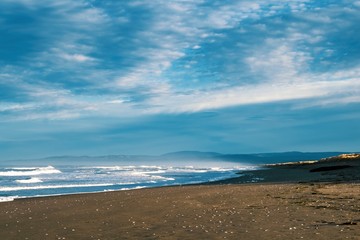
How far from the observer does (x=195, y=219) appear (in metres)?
14.0

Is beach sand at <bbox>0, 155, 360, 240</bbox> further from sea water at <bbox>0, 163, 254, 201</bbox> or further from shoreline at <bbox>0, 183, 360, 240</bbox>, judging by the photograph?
sea water at <bbox>0, 163, 254, 201</bbox>

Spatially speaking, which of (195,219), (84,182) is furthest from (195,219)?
(84,182)

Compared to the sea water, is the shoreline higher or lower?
lower

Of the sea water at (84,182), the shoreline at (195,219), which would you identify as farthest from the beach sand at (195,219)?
the sea water at (84,182)

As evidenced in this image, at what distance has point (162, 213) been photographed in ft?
52.3

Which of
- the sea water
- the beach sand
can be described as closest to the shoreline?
the beach sand

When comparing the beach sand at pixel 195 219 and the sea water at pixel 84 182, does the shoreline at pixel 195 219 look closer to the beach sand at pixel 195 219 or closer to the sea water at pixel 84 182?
the beach sand at pixel 195 219

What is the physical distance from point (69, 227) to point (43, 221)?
7.01ft

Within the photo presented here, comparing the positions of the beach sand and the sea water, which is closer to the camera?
the beach sand

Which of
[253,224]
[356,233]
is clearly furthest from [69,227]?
[356,233]

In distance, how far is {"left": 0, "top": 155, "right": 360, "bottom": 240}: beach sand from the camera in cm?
1114

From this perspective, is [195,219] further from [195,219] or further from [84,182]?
[84,182]

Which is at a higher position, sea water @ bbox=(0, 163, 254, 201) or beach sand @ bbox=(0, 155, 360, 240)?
sea water @ bbox=(0, 163, 254, 201)

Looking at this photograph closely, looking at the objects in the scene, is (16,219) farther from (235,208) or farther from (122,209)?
(235,208)
